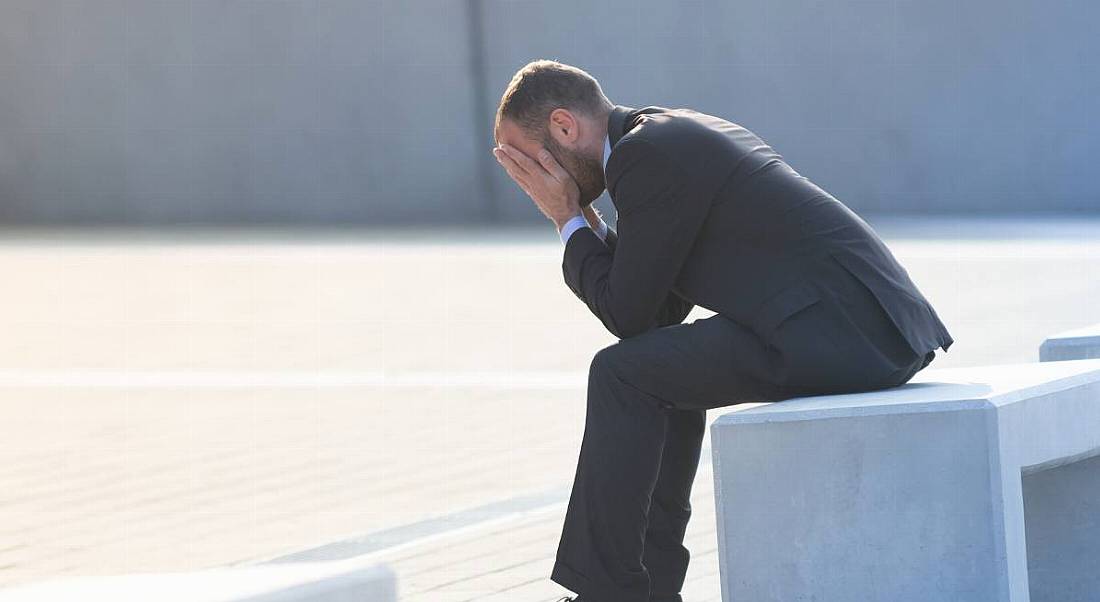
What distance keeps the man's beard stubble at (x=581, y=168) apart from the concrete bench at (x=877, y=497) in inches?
32.7

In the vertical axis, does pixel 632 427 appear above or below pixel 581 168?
below

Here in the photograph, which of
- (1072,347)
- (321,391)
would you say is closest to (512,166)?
(1072,347)

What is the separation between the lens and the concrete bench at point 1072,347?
187 inches

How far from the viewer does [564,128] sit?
4.14 meters

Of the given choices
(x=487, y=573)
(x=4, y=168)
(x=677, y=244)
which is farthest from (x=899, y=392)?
(x=4, y=168)

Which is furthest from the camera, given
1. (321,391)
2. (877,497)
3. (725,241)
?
(321,391)

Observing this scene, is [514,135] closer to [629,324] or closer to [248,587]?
[629,324]

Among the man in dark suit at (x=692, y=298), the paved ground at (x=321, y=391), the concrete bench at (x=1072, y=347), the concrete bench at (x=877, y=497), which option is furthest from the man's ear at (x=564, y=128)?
the concrete bench at (x=1072, y=347)

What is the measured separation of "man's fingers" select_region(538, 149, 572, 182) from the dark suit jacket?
191mm

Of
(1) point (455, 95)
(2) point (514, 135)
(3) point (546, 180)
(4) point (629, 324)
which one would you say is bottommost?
(4) point (629, 324)

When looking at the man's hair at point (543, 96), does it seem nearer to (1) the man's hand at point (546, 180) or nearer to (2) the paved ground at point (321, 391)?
(1) the man's hand at point (546, 180)

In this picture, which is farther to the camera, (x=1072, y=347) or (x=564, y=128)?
(x=1072, y=347)

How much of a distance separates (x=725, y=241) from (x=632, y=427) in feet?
1.54

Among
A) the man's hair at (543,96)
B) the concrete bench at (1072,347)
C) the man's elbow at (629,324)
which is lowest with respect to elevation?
the concrete bench at (1072,347)
